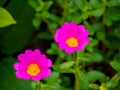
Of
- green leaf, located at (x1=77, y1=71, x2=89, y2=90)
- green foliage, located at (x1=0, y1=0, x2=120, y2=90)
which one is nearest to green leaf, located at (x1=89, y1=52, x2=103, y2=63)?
green foliage, located at (x1=0, y1=0, x2=120, y2=90)

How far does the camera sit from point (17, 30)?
5.73 ft

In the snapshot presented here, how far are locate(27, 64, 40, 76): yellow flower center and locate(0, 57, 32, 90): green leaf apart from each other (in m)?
0.36

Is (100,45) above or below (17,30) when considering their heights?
below

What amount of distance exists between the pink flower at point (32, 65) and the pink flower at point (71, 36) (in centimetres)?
7

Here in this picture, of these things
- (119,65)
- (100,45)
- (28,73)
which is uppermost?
(28,73)

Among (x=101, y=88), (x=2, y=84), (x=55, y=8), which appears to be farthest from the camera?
(x=55, y=8)

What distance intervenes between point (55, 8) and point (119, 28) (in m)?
0.45

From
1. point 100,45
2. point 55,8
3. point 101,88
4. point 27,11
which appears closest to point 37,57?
point 101,88

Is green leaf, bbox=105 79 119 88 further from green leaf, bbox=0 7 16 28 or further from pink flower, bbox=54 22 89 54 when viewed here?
green leaf, bbox=0 7 16 28

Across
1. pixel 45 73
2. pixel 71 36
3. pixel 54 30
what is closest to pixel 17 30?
pixel 54 30

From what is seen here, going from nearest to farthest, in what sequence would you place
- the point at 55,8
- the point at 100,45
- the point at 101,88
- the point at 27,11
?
1. the point at 101,88
2. the point at 27,11
3. the point at 100,45
4. the point at 55,8

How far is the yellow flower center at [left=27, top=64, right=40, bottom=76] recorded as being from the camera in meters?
1.11

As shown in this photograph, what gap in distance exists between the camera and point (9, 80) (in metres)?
1.55

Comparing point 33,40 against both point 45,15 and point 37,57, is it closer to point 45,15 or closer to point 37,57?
point 45,15
